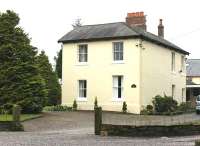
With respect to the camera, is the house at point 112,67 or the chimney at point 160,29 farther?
the chimney at point 160,29

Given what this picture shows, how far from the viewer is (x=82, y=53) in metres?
43.5

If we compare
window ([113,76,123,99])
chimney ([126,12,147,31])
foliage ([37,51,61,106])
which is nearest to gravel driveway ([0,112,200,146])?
window ([113,76,123,99])

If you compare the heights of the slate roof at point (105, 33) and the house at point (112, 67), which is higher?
the slate roof at point (105, 33)

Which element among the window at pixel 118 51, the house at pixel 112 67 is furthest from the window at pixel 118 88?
the window at pixel 118 51

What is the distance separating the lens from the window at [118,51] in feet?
136

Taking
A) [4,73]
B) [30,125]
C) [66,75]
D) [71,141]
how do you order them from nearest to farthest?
[71,141]
[30,125]
[4,73]
[66,75]

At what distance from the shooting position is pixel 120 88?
41500mm

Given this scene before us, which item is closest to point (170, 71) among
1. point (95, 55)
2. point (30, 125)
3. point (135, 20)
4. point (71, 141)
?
point (135, 20)

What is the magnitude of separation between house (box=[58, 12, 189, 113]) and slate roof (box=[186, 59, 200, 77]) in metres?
32.9

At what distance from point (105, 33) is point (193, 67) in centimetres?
3998

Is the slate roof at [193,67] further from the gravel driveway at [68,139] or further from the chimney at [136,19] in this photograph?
the gravel driveway at [68,139]

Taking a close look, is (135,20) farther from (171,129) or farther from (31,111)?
(171,129)

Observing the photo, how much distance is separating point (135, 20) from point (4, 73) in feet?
54.1

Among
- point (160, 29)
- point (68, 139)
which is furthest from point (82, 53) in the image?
point (68, 139)
